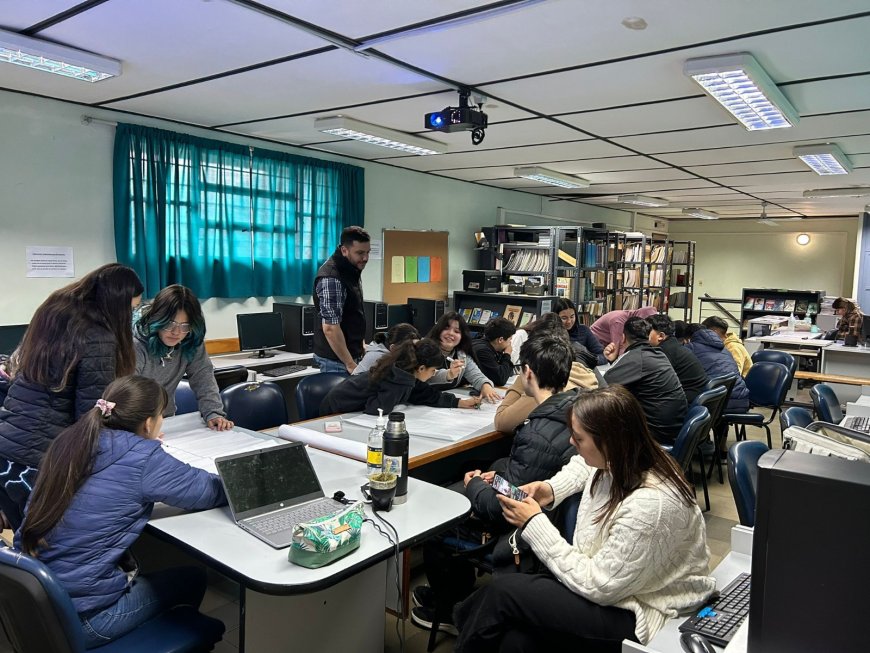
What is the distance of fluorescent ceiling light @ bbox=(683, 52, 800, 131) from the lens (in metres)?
2.89

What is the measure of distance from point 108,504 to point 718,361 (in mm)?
4616

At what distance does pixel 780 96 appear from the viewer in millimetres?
3430

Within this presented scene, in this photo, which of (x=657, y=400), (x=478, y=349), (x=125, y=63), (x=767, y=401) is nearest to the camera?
(x=125, y=63)

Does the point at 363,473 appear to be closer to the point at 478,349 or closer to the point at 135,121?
the point at 478,349

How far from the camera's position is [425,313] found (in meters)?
6.67

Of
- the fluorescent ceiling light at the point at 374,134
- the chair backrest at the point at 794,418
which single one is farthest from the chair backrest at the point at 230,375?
the chair backrest at the point at 794,418

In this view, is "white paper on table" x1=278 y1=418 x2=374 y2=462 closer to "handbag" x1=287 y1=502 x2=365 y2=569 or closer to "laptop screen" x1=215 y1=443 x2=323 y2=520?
"laptop screen" x1=215 y1=443 x2=323 y2=520

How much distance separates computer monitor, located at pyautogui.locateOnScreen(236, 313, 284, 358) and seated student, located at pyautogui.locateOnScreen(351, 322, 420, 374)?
5.73 ft

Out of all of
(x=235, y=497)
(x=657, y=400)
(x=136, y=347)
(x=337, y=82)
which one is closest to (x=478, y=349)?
(x=657, y=400)

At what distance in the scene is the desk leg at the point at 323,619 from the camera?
194cm

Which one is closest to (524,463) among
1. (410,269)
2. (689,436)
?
(689,436)

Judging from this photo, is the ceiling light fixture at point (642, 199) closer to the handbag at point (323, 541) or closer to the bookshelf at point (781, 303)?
the bookshelf at point (781, 303)

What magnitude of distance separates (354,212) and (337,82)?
2.68m

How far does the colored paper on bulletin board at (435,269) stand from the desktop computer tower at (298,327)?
2157mm
